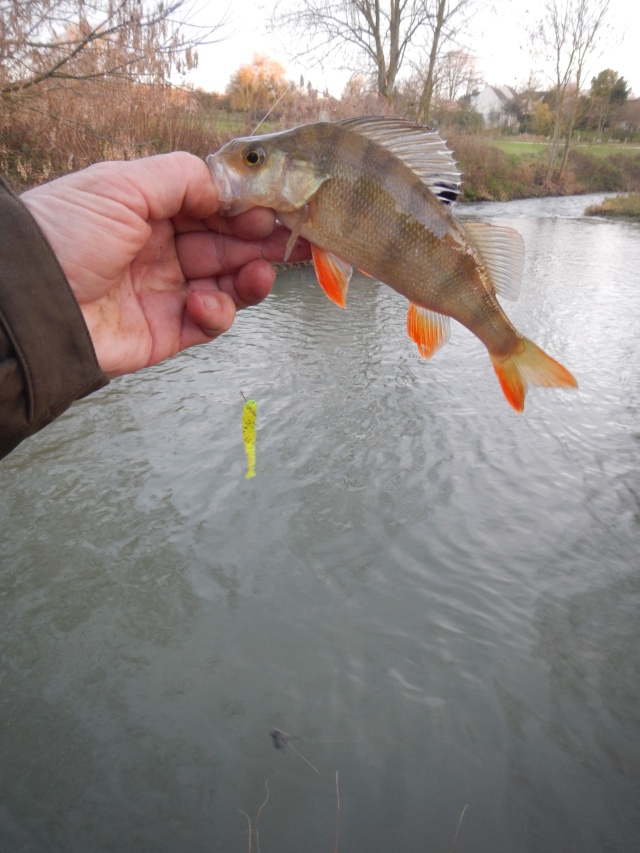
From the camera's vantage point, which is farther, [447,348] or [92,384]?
[447,348]

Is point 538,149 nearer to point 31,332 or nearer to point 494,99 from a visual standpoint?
point 494,99

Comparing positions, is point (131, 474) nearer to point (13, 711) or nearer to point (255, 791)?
point (13, 711)

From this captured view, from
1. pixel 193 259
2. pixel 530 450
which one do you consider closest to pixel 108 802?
pixel 193 259

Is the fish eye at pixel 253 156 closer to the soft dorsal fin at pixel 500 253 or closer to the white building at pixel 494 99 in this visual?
the soft dorsal fin at pixel 500 253

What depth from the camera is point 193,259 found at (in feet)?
8.64

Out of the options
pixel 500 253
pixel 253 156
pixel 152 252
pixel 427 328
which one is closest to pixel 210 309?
pixel 152 252

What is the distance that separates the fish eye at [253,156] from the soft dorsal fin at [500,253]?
32.2 inches

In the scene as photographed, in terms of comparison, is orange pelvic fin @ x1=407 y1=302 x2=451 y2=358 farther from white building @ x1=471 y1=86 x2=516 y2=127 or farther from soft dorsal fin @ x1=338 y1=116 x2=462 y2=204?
white building @ x1=471 y1=86 x2=516 y2=127

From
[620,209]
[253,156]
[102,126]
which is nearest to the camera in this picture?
[253,156]

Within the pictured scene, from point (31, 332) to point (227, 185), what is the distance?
936 millimetres

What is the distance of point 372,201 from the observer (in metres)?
2.21

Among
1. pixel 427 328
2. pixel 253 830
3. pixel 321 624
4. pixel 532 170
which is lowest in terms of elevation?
pixel 253 830

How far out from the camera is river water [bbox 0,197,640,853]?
2.73 meters

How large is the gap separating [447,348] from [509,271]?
6001 millimetres
